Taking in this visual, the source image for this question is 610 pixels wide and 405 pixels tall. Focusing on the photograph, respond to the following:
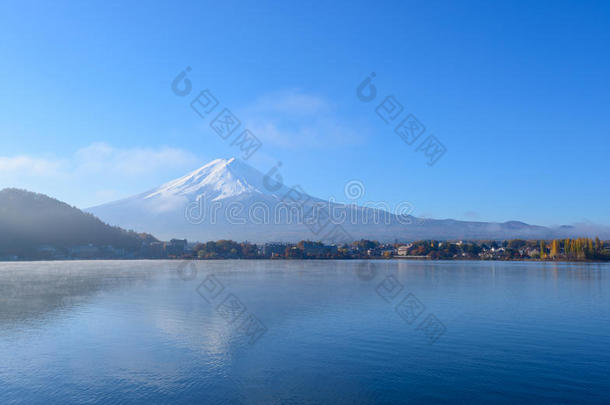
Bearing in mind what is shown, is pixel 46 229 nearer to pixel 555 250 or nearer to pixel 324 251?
pixel 324 251

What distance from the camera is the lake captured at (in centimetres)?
740

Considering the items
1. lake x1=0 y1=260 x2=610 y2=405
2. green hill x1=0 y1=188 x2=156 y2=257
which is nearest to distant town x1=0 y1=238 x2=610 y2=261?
green hill x1=0 y1=188 x2=156 y2=257

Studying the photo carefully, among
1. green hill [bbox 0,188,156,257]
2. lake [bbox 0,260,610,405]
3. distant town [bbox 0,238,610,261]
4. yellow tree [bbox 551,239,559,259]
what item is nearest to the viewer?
lake [bbox 0,260,610,405]

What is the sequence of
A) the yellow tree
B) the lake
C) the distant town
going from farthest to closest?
1. the distant town
2. the yellow tree
3. the lake

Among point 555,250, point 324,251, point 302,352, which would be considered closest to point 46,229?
point 324,251

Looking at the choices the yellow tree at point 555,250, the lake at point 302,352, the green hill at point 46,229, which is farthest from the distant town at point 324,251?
the lake at point 302,352

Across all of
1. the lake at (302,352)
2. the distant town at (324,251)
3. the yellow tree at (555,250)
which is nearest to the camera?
the lake at (302,352)

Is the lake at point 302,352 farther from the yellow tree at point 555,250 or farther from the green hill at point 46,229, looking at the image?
the yellow tree at point 555,250

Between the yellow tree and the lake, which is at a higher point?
the yellow tree

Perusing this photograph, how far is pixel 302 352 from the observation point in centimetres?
991

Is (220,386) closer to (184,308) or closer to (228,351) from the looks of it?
(228,351)

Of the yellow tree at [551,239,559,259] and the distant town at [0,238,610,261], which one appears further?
the distant town at [0,238,610,261]

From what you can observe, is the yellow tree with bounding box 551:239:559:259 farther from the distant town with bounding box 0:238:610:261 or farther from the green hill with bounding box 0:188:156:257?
the green hill with bounding box 0:188:156:257

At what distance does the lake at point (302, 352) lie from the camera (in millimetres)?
7402
